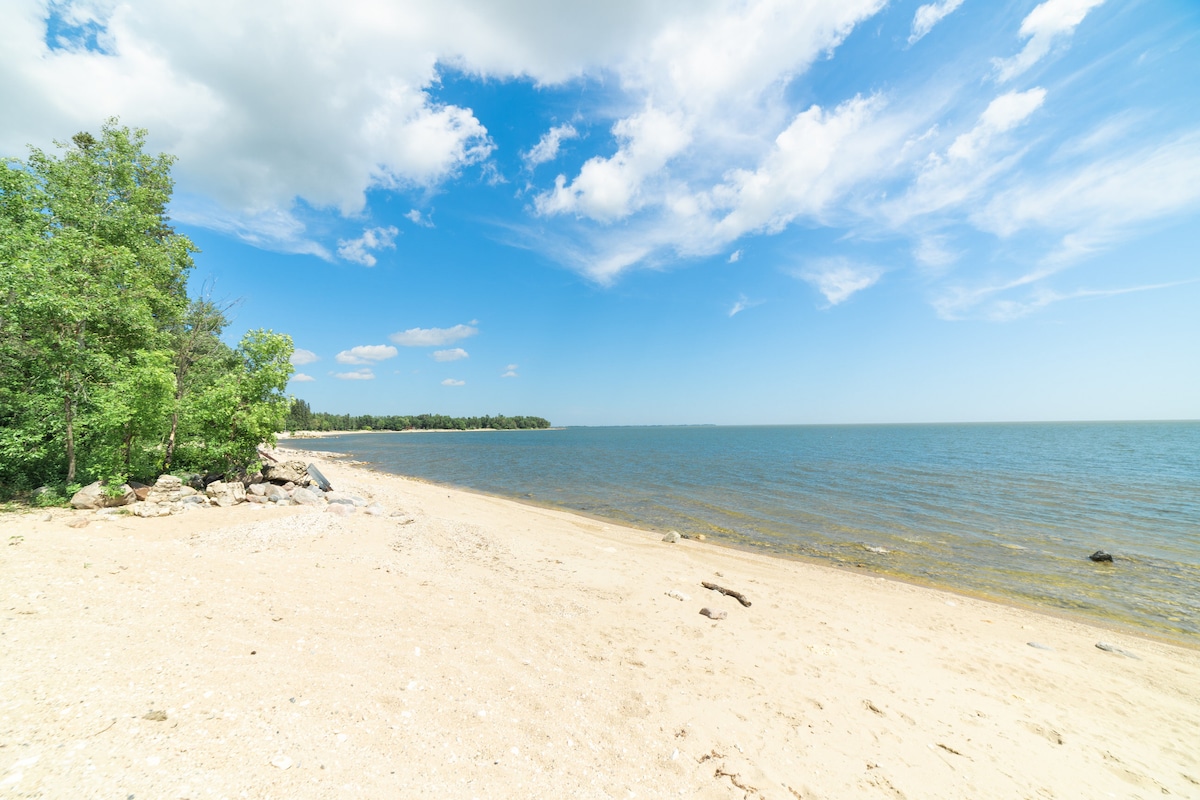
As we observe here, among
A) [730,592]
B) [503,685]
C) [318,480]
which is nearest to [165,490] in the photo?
[318,480]

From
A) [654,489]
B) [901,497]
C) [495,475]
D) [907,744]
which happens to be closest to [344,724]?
[907,744]

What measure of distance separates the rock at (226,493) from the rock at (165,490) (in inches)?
33.1

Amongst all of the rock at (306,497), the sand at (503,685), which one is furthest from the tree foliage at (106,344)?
the sand at (503,685)

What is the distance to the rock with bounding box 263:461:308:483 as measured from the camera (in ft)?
56.7

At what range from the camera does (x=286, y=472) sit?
1788 cm

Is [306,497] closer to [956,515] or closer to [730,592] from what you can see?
[730,592]

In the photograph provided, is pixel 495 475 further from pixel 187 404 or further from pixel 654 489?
pixel 187 404

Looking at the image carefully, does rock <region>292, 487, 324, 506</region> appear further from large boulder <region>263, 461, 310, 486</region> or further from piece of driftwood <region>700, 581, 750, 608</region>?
piece of driftwood <region>700, 581, 750, 608</region>

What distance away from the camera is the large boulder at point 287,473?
17297mm

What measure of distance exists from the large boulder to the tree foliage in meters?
0.90

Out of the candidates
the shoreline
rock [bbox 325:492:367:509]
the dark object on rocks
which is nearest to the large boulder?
the dark object on rocks

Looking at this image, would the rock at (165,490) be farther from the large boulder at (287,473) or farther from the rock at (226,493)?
the large boulder at (287,473)

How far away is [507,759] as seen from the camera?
509 centimetres

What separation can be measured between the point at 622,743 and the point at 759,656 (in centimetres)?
425
